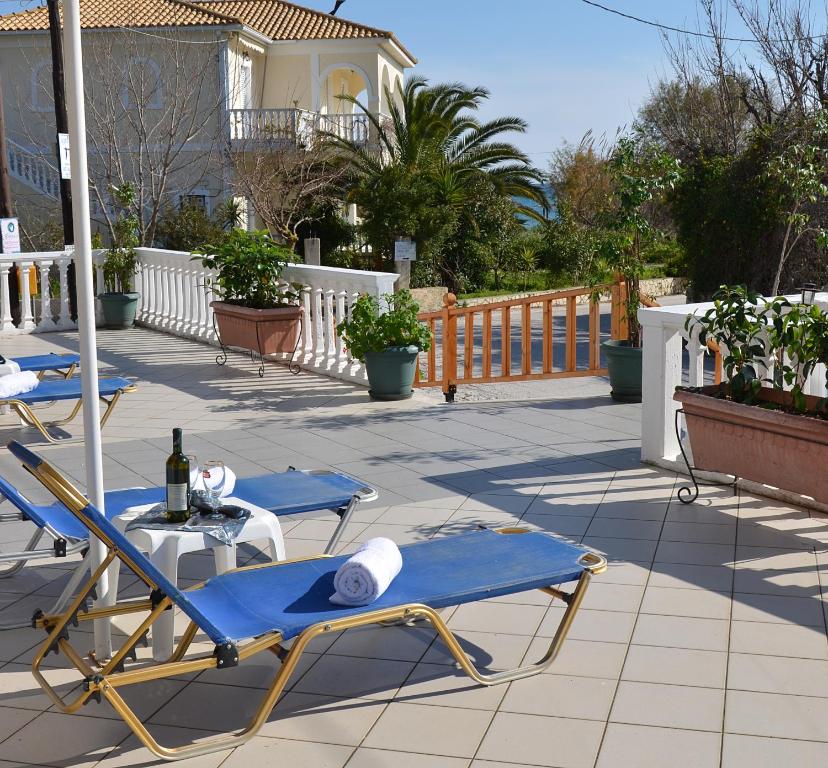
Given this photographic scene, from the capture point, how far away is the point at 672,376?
657cm

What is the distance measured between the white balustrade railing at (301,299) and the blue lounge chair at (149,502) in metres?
4.59

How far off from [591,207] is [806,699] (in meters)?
26.5

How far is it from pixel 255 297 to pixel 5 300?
14.6ft

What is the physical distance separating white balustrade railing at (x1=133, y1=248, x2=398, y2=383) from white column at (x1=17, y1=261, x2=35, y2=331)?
42.2 inches

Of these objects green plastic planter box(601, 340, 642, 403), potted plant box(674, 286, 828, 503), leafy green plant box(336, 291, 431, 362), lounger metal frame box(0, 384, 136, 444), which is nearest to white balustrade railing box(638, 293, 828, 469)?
potted plant box(674, 286, 828, 503)

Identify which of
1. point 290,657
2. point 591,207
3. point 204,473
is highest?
point 591,207

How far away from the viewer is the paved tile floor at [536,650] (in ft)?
10.8

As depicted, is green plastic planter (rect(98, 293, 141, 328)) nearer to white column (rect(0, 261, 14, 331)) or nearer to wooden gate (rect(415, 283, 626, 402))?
white column (rect(0, 261, 14, 331))

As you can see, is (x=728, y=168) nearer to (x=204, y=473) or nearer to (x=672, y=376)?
(x=672, y=376)

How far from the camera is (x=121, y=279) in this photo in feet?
47.2

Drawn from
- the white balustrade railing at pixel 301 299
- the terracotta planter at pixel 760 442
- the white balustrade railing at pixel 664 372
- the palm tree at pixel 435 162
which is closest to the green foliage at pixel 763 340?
the terracotta planter at pixel 760 442

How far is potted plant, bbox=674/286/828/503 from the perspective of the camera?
512cm

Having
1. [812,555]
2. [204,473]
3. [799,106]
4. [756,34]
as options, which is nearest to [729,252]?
[799,106]

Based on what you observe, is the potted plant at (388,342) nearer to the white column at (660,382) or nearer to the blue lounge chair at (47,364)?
the blue lounge chair at (47,364)
